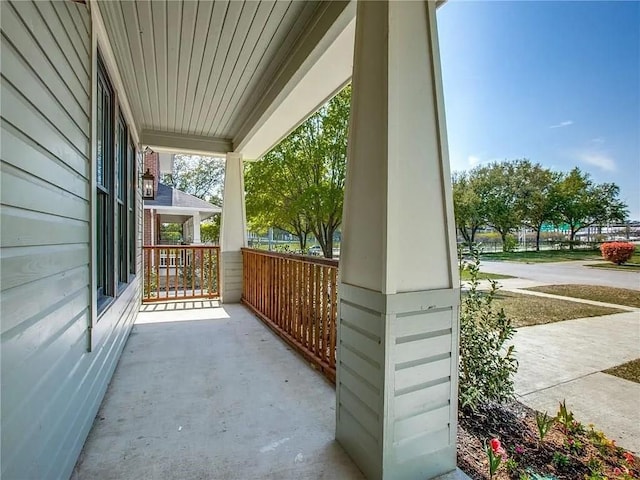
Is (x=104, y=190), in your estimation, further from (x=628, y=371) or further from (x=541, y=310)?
(x=541, y=310)

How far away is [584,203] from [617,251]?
0.70 meters

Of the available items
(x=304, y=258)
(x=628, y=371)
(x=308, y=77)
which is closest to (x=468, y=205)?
(x=628, y=371)

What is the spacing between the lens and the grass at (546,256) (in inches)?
142

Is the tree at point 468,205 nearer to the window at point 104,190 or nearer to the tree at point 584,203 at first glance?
the tree at point 584,203

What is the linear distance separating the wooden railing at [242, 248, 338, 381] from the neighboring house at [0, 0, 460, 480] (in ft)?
2.92

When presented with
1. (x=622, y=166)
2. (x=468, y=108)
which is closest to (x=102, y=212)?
(x=622, y=166)

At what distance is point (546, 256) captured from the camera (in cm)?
480

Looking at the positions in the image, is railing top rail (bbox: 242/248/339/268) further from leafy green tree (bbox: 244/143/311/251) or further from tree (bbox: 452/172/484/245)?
leafy green tree (bbox: 244/143/311/251)

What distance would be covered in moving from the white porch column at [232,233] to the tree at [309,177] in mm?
2132

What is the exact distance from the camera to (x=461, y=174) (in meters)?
5.46

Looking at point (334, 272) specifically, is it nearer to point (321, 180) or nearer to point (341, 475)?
point (341, 475)

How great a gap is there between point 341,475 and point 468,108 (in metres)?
5.01

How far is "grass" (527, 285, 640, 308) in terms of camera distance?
4301 millimetres

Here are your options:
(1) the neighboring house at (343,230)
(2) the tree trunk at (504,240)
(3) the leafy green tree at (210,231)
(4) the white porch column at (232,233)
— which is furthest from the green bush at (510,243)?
(3) the leafy green tree at (210,231)
